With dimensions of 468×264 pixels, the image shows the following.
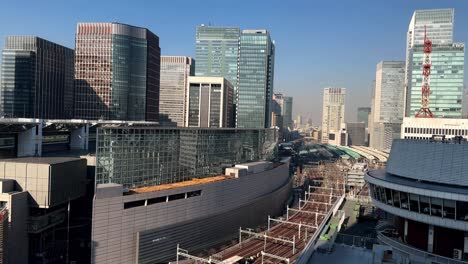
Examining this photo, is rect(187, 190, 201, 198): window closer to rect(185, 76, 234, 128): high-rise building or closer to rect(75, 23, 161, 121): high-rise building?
rect(75, 23, 161, 121): high-rise building

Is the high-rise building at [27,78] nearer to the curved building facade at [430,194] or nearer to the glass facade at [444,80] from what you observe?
the curved building facade at [430,194]

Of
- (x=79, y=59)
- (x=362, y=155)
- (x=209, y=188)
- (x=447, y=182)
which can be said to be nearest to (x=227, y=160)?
(x=209, y=188)

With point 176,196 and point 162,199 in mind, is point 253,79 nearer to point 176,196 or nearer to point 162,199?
point 176,196

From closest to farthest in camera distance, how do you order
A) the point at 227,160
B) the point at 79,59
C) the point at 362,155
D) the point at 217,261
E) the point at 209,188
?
the point at 217,261
the point at 209,188
the point at 227,160
the point at 79,59
the point at 362,155

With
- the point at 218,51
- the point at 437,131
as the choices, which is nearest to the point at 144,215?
the point at 437,131

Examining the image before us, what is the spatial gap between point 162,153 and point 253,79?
102834 millimetres

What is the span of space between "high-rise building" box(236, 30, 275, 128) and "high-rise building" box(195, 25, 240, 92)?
1257 cm

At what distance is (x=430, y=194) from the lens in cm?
3016

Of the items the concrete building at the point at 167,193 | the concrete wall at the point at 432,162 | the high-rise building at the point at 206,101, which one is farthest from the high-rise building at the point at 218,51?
the concrete wall at the point at 432,162

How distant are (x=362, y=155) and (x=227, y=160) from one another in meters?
138

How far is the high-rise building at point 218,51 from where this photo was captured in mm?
157125

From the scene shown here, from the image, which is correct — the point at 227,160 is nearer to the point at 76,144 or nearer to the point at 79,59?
the point at 76,144

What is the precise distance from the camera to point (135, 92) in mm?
108438

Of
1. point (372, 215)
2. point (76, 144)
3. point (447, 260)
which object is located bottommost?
point (372, 215)
